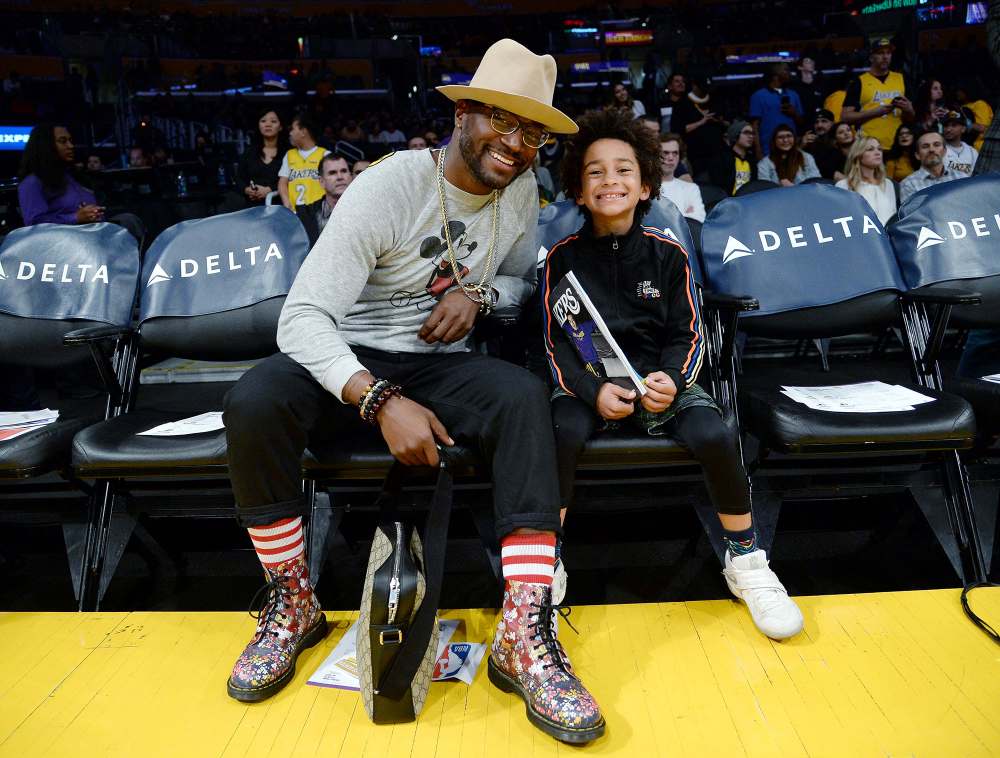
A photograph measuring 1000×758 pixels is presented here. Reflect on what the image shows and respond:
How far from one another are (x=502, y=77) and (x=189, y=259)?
131cm

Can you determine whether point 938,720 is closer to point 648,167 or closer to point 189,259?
point 648,167

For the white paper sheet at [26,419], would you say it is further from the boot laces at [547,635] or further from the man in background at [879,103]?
the man in background at [879,103]

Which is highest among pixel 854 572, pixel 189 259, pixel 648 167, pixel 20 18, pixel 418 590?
pixel 20 18

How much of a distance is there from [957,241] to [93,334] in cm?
279

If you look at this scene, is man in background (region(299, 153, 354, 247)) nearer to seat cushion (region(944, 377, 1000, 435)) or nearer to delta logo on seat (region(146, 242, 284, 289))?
delta logo on seat (region(146, 242, 284, 289))

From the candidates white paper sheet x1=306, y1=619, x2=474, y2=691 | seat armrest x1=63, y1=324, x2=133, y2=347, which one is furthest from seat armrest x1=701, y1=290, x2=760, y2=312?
seat armrest x1=63, y1=324, x2=133, y2=347

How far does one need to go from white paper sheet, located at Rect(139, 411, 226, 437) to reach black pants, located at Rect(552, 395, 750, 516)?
0.89 m

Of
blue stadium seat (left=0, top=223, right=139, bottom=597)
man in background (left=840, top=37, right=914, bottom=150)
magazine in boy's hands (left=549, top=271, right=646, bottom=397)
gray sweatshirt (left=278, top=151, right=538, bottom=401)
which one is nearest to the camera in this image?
gray sweatshirt (left=278, top=151, right=538, bottom=401)

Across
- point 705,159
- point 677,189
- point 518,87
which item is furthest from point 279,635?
point 705,159

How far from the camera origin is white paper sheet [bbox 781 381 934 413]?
6.44 ft

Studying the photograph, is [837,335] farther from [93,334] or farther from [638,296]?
[93,334]

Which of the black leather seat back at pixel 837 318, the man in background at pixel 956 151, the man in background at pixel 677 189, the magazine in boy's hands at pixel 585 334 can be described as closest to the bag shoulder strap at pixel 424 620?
the magazine in boy's hands at pixel 585 334

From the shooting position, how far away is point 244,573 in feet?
7.93

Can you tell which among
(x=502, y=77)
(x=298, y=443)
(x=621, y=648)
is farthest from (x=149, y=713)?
(x=502, y=77)
